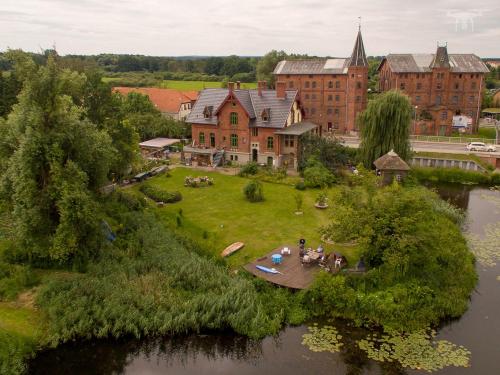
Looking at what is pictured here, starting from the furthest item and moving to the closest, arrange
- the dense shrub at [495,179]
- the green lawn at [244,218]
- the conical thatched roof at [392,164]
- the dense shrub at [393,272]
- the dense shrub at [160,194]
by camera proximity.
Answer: the dense shrub at [495,179] → the dense shrub at [160,194] → the conical thatched roof at [392,164] → the green lawn at [244,218] → the dense shrub at [393,272]

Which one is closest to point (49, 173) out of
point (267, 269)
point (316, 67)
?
point (267, 269)

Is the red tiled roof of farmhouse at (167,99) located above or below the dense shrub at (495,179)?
above

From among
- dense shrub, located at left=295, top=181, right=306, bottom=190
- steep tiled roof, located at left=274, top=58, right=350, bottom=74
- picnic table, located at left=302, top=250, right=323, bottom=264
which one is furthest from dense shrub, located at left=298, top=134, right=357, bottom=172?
picnic table, located at left=302, top=250, right=323, bottom=264

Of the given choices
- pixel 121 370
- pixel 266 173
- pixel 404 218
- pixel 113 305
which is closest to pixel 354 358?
pixel 404 218

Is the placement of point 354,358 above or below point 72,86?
below

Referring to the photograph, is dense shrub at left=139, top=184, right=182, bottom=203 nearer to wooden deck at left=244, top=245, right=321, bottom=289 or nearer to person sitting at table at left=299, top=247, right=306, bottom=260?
wooden deck at left=244, top=245, right=321, bottom=289

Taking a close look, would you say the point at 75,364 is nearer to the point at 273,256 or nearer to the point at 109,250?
the point at 109,250

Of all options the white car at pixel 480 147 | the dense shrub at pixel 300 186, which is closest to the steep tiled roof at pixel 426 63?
the white car at pixel 480 147

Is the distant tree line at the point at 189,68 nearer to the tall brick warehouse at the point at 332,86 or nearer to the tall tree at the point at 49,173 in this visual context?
the tall brick warehouse at the point at 332,86
